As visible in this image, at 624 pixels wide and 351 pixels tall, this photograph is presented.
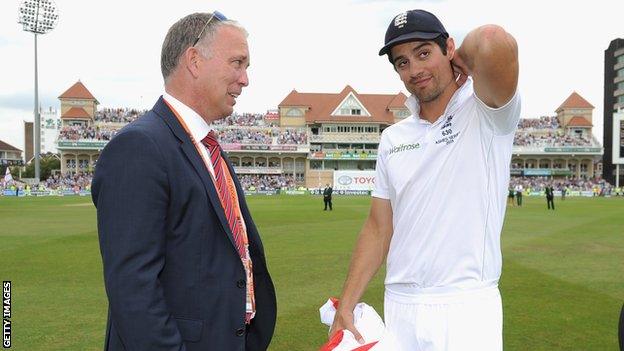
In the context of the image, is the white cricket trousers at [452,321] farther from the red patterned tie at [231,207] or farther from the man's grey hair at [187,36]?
the man's grey hair at [187,36]

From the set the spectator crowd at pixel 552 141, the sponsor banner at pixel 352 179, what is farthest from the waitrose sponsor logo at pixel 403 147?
the spectator crowd at pixel 552 141

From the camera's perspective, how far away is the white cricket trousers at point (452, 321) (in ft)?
8.52

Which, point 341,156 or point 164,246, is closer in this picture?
point 164,246

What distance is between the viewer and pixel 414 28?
2.66 m

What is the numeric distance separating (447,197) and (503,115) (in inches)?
18.3

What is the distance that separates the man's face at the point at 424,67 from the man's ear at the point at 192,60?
98 centimetres

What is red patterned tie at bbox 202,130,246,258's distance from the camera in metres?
2.47

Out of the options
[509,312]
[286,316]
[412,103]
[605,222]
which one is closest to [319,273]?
[286,316]

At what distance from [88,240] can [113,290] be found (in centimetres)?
1489

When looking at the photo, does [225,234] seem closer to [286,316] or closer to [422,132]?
[422,132]

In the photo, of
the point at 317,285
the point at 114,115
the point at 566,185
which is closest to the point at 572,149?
the point at 566,185

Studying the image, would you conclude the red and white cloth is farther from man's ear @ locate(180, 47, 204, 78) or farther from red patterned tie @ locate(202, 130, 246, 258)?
man's ear @ locate(180, 47, 204, 78)

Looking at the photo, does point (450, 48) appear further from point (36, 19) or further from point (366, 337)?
point (36, 19)

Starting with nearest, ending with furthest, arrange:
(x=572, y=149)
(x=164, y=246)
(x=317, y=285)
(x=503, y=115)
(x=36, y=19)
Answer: (x=164, y=246)
(x=503, y=115)
(x=317, y=285)
(x=36, y=19)
(x=572, y=149)
